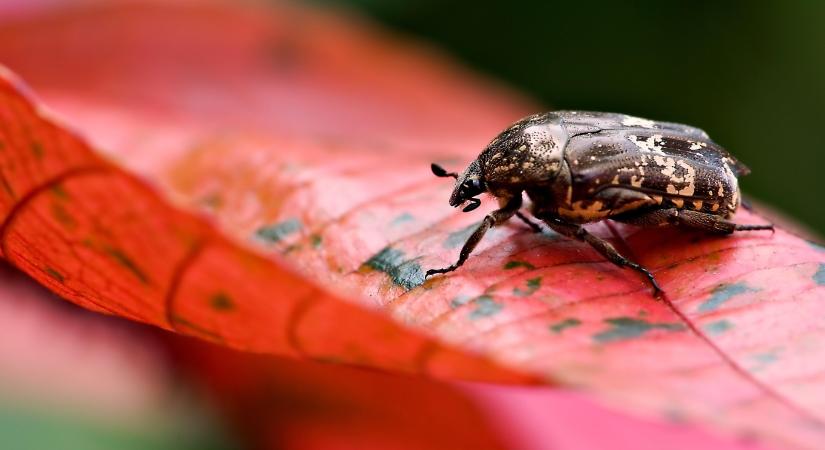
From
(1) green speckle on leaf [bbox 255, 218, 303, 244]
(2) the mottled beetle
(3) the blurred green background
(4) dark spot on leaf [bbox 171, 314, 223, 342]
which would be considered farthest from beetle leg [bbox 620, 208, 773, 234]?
(3) the blurred green background

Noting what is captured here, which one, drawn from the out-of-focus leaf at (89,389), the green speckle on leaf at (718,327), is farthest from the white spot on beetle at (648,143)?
the out-of-focus leaf at (89,389)

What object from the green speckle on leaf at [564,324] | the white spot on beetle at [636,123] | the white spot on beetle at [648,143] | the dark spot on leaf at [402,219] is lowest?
the dark spot on leaf at [402,219]

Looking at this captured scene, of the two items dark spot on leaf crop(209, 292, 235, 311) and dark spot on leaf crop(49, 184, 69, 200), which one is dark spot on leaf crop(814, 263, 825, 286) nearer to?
dark spot on leaf crop(209, 292, 235, 311)

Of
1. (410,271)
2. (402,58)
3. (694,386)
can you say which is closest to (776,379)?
(694,386)

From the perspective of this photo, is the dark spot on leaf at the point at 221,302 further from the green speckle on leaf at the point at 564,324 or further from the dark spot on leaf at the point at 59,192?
the green speckle on leaf at the point at 564,324

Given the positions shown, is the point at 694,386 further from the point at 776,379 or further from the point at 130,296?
the point at 130,296
